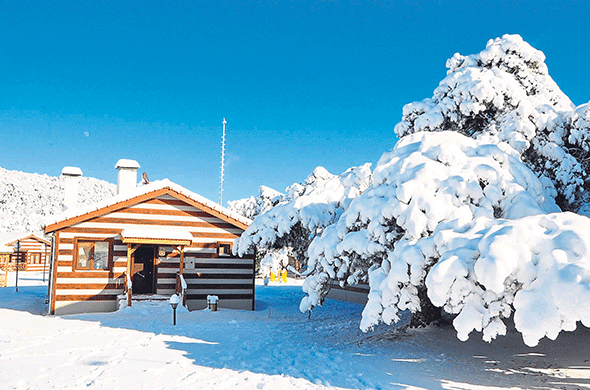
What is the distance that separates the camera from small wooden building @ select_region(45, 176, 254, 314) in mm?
14445

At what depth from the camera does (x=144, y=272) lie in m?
16.5

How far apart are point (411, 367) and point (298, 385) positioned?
2360 millimetres

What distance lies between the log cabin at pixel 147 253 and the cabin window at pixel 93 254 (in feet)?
0.10

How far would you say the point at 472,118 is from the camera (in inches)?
556

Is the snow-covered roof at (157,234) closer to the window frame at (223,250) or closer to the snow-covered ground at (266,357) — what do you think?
the window frame at (223,250)

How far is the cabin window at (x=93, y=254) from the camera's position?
1482cm

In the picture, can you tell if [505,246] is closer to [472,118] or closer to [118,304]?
[472,118]

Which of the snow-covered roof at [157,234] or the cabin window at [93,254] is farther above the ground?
the snow-covered roof at [157,234]

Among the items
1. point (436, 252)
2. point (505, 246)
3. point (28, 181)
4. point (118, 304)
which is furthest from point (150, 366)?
point (28, 181)

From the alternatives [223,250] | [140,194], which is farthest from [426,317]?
[140,194]

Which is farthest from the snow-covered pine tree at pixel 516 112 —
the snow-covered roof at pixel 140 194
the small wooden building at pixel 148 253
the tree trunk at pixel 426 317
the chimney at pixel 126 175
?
the chimney at pixel 126 175

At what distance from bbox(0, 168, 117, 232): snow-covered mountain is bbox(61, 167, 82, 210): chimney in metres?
66.7

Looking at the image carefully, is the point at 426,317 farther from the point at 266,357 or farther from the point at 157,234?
the point at 157,234

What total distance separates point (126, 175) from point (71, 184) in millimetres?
2465
